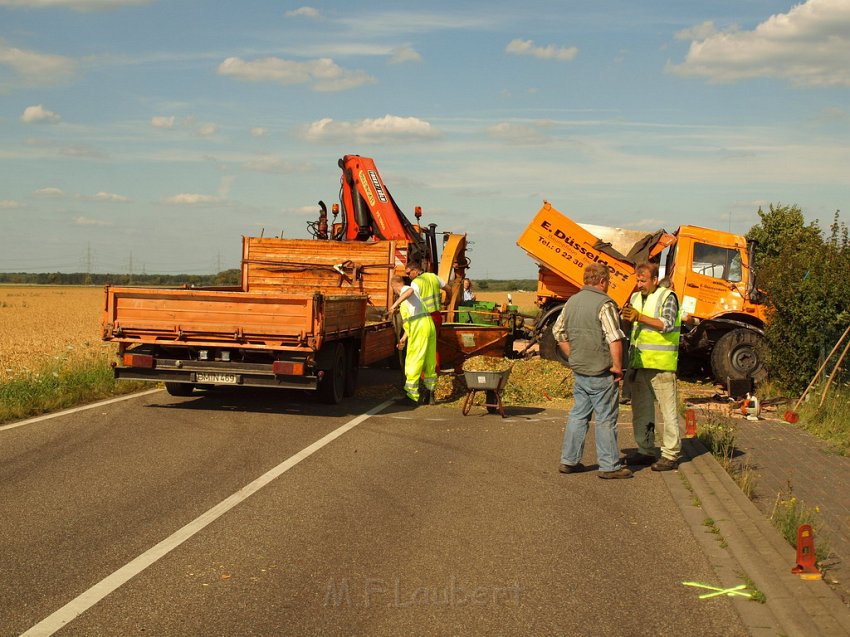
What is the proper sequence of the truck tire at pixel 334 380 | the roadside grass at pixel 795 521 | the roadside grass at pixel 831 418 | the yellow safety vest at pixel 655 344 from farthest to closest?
the truck tire at pixel 334 380
the roadside grass at pixel 831 418
the yellow safety vest at pixel 655 344
the roadside grass at pixel 795 521

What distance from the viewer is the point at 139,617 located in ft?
16.5

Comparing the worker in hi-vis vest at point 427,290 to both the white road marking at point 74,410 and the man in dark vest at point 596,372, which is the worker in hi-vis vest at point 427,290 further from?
the man in dark vest at point 596,372

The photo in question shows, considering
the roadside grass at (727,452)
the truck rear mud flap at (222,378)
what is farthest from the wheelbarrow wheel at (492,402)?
the roadside grass at (727,452)

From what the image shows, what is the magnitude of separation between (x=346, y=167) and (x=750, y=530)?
→ 15.2 metres

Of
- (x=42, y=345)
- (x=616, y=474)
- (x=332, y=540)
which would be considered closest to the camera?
(x=332, y=540)

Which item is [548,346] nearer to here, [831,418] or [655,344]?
[831,418]

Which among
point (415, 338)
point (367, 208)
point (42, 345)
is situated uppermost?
point (367, 208)

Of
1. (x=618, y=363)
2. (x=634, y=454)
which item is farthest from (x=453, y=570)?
(x=634, y=454)

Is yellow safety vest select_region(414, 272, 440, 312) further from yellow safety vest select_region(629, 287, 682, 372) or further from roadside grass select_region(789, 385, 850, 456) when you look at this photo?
roadside grass select_region(789, 385, 850, 456)

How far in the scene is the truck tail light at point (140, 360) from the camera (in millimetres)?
12477

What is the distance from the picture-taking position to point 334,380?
13352 mm

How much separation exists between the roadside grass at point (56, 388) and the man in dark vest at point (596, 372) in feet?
22.4

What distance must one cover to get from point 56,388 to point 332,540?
861 cm

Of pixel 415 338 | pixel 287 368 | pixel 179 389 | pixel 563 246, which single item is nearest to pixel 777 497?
pixel 287 368
